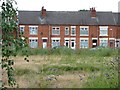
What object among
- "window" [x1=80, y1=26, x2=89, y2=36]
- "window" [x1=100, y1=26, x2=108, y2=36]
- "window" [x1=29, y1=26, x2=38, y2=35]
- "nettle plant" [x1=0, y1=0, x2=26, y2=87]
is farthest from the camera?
"window" [x1=100, y1=26, x2=108, y2=36]

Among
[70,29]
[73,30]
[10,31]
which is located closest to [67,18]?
[70,29]

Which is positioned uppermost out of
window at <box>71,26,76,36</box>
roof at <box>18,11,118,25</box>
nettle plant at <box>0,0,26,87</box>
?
roof at <box>18,11,118,25</box>

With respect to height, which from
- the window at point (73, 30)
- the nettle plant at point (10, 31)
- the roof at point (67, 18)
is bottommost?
the nettle plant at point (10, 31)

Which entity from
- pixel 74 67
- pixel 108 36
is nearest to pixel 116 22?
pixel 108 36

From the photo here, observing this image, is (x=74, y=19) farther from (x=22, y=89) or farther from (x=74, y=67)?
(x=22, y=89)

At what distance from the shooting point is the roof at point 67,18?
2287 inches

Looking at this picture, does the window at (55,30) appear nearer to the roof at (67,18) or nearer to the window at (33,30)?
the roof at (67,18)

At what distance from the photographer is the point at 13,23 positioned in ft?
18.4

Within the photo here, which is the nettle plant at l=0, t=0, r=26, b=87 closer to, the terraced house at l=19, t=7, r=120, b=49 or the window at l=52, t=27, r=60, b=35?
the terraced house at l=19, t=7, r=120, b=49

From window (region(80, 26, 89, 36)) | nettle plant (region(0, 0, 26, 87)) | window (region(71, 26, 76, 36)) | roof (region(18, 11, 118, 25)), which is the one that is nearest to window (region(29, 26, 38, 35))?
roof (region(18, 11, 118, 25))

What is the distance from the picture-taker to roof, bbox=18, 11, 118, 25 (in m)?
58.1

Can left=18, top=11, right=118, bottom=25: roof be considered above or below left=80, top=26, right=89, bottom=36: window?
above

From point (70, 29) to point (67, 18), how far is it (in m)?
2.00

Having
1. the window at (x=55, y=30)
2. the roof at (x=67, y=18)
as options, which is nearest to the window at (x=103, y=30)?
the roof at (x=67, y=18)
